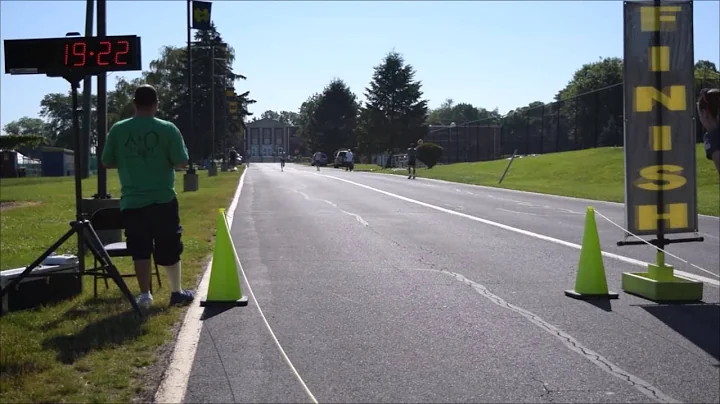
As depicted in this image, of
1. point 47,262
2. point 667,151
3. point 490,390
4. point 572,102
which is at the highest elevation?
point 572,102

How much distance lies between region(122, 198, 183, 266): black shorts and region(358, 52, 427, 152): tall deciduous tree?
3527 inches

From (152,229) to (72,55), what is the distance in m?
2.32

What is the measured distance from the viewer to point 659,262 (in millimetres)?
9039

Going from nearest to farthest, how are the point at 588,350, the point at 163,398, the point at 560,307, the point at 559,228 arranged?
the point at 163,398 → the point at 588,350 → the point at 560,307 → the point at 559,228

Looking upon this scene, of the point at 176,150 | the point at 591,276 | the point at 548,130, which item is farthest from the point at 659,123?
the point at 548,130

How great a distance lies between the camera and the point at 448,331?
7387 mm

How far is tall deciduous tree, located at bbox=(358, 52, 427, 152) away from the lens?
9762cm

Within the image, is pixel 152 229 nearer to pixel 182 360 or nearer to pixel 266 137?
pixel 182 360

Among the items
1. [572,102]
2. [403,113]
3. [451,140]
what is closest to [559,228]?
[572,102]

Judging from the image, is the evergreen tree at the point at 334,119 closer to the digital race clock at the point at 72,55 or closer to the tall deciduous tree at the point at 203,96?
the tall deciduous tree at the point at 203,96

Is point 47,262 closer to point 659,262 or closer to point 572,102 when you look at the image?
point 659,262

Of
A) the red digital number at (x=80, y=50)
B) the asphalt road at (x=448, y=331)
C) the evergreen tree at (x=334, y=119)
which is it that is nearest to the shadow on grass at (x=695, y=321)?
the asphalt road at (x=448, y=331)

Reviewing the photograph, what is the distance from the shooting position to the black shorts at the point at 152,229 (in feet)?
25.9

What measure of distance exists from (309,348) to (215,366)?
2.81 ft
